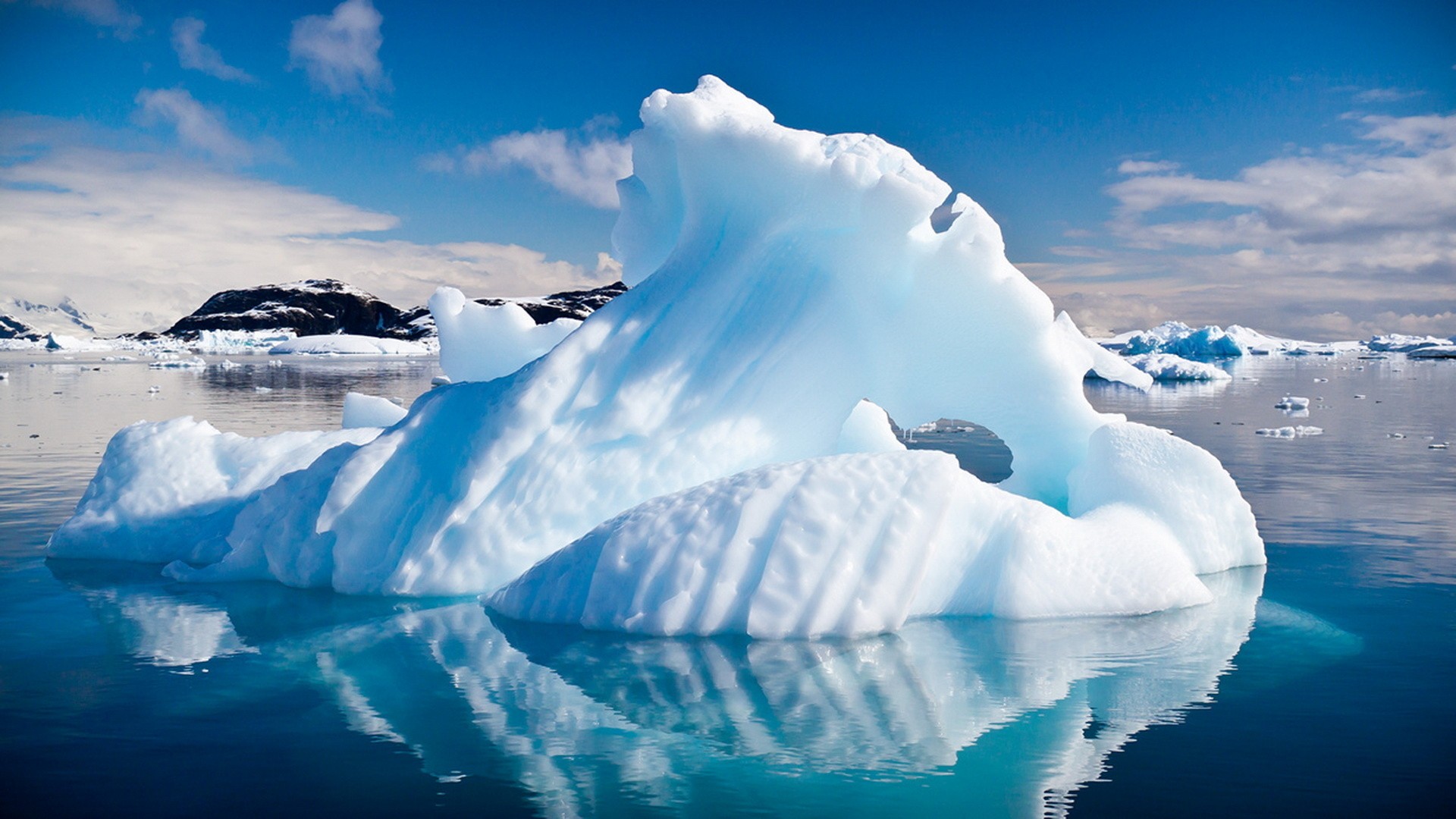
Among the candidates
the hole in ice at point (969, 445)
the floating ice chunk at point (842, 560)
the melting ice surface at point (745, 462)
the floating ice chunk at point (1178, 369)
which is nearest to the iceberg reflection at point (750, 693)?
the floating ice chunk at point (842, 560)

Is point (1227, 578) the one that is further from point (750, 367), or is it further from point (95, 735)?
point (95, 735)

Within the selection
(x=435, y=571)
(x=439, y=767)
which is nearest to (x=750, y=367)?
(x=435, y=571)

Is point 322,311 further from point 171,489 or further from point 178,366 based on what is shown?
point 171,489

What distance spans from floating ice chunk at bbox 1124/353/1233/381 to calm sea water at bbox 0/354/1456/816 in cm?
3441

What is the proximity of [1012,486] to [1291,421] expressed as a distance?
1574cm

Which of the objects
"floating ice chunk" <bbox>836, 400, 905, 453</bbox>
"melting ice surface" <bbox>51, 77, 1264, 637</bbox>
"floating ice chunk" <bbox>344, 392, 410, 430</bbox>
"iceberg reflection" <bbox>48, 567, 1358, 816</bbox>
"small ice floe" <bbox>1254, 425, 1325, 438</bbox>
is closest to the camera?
"iceberg reflection" <bbox>48, 567, 1358, 816</bbox>

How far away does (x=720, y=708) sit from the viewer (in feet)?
16.5

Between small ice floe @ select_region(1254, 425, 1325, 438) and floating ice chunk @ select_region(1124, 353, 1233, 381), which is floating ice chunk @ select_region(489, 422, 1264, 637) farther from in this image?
floating ice chunk @ select_region(1124, 353, 1233, 381)

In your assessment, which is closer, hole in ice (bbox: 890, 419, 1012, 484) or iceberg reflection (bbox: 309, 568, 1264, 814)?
iceberg reflection (bbox: 309, 568, 1264, 814)

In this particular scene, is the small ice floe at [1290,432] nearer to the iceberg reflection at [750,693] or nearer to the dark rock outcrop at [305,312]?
the iceberg reflection at [750,693]

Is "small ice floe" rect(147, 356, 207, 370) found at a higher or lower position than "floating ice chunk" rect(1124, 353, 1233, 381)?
lower

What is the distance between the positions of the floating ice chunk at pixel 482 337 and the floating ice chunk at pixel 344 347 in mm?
85004

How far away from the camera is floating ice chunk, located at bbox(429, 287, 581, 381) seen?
938cm

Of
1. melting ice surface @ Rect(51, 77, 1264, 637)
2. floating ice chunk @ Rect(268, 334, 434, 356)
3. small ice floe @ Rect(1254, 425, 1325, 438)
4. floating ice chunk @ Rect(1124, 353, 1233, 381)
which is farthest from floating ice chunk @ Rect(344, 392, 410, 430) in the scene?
floating ice chunk @ Rect(268, 334, 434, 356)
